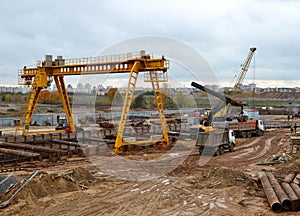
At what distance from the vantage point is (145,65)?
2433cm

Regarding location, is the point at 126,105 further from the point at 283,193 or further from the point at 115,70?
the point at 283,193

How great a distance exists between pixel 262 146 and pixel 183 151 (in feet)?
24.4

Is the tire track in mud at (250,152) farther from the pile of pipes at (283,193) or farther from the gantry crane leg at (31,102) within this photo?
the gantry crane leg at (31,102)

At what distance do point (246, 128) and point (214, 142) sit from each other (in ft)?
44.4

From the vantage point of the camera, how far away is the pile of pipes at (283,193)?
10773mm

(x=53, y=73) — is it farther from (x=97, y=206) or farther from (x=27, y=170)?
(x=97, y=206)

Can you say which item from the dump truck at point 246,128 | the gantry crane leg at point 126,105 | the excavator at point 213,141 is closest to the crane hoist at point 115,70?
the gantry crane leg at point 126,105

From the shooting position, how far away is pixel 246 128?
116ft

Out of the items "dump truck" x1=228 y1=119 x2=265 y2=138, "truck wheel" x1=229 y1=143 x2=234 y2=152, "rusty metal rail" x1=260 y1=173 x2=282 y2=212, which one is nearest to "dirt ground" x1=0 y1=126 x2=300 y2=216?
"rusty metal rail" x1=260 y1=173 x2=282 y2=212

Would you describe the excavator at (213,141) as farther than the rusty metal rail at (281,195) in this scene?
Yes

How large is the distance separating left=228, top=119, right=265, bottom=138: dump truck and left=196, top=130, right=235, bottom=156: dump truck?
9462mm

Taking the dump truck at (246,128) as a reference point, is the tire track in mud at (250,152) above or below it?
below

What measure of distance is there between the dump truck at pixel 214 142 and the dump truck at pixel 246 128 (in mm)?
9462

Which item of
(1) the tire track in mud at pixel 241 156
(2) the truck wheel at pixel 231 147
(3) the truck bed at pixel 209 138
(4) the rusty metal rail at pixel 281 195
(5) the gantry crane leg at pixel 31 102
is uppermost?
(5) the gantry crane leg at pixel 31 102
